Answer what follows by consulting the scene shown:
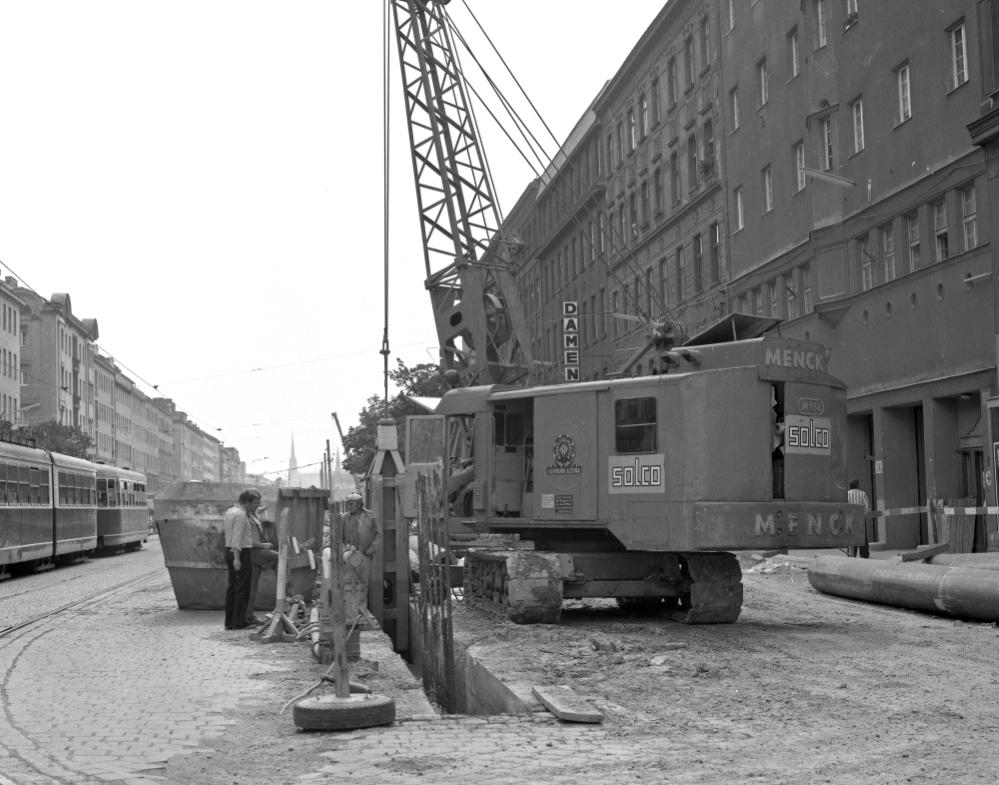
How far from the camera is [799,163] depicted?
34281 mm

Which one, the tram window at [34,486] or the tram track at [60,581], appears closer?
the tram track at [60,581]

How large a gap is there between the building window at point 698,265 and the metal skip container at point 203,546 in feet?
91.6

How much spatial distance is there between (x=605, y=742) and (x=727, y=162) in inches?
1352

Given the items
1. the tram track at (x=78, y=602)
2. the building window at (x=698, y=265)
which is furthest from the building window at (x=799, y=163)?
the tram track at (x=78, y=602)

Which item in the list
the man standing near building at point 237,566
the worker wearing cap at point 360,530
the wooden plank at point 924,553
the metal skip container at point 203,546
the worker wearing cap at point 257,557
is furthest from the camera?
the wooden plank at point 924,553

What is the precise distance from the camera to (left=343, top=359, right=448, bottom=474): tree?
6406 centimetres

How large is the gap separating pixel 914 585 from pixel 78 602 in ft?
39.8

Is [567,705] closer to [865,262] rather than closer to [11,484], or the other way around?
[11,484]

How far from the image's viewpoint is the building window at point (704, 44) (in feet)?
138

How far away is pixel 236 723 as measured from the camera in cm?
853

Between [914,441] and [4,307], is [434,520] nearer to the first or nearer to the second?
[914,441]

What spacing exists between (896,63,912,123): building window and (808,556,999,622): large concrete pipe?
12517 millimetres

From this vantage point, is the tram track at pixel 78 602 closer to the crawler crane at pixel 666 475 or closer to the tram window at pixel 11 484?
the tram window at pixel 11 484

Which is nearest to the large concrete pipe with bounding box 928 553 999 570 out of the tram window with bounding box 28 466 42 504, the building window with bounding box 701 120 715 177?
the tram window with bounding box 28 466 42 504
